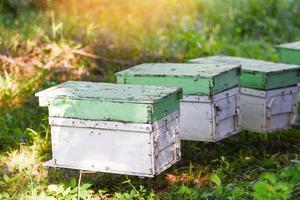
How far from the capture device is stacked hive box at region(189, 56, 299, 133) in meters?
4.83

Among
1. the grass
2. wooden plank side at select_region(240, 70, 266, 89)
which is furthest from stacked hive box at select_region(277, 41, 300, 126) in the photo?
wooden plank side at select_region(240, 70, 266, 89)

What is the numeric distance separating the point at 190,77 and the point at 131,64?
2263mm

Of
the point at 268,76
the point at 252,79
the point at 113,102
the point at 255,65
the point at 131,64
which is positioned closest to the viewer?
the point at 113,102

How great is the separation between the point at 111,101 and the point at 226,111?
1.16 metres

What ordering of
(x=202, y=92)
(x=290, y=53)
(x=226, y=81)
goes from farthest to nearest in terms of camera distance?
1. (x=290, y=53)
2. (x=226, y=81)
3. (x=202, y=92)

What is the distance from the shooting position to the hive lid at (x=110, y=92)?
144 inches

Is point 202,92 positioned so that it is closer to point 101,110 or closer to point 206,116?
point 206,116

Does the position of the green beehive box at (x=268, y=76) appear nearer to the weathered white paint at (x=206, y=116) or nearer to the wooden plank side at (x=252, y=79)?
the wooden plank side at (x=252, y=79)

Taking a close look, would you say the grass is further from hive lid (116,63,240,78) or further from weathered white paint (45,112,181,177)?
hive lid (116,63,240,78)

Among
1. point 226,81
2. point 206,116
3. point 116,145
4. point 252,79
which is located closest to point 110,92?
point 116,145

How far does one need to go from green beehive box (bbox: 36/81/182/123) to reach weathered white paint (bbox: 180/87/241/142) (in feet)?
1.41

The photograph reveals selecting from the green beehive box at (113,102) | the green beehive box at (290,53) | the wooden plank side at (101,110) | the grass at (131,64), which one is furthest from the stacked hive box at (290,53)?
the wooden plank side at (101,110)

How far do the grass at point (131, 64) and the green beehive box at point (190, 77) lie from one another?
543 mm

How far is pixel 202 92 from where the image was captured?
433 centimetres
